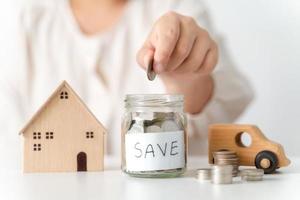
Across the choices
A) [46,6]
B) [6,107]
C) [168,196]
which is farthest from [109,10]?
[168,196]

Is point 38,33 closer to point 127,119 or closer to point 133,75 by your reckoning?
point 133,75

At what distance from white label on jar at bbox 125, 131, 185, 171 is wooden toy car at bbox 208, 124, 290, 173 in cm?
8

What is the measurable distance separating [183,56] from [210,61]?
0.30 ft

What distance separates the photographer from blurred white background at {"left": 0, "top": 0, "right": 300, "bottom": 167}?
2.65 feet

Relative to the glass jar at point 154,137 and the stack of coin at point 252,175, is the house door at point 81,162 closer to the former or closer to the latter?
the glass jar at point 154,137

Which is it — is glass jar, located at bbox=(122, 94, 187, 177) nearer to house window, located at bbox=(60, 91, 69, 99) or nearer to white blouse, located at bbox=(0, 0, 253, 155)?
house window, located at bbox=(60, 91, 69, 99)

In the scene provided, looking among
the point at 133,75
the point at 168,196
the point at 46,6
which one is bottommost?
the point at 168,196

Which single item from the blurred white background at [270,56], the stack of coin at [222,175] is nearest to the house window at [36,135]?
the stack of coin at [222,175]

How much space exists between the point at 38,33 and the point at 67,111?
0.25 meters

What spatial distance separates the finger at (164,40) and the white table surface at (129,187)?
128 millimetres

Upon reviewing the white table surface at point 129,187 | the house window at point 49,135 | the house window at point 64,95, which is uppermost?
the house window at point 64,95

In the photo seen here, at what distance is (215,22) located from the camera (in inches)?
32.4

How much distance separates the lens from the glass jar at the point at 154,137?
0.58 meters

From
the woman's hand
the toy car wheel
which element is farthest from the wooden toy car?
the woman's hand
